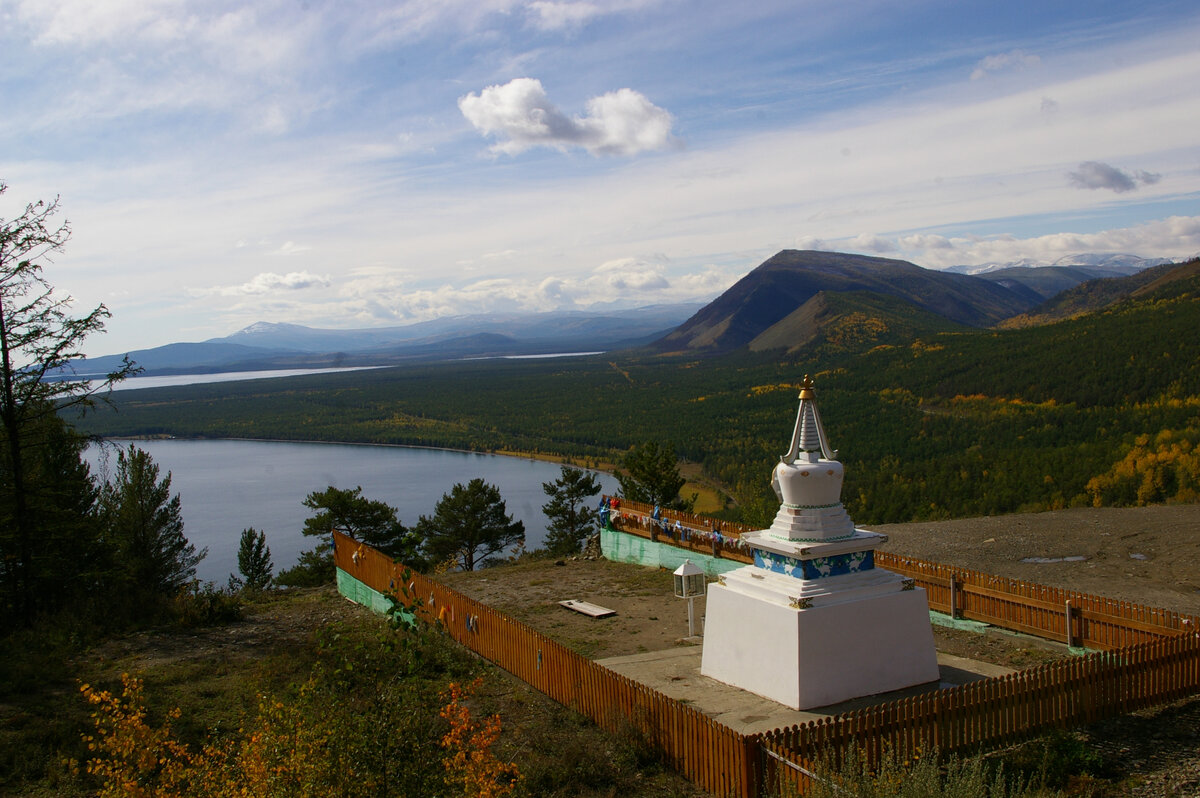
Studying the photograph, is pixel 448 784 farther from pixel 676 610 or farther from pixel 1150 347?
pixel 1150 347

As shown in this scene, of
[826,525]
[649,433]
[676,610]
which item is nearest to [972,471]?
[676,610]

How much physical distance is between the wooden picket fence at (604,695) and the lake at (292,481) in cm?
4460

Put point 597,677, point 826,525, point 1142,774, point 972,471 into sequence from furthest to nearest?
point 972,471, point 826,525, point 597,677, point 1142,774

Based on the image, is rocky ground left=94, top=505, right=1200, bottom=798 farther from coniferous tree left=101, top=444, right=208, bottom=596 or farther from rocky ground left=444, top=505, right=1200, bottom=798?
coniferous tree left=101, top=444, right=208, bottom=596

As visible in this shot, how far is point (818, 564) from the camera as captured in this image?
12.8m

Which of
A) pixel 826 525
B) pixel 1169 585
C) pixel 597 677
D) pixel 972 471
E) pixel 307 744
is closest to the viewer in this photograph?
pixel 307 744

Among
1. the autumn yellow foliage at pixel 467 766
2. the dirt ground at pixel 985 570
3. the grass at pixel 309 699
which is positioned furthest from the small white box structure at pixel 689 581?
the autumn yellow foliage at pixel 467 766

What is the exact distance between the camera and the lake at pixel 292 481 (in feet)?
227

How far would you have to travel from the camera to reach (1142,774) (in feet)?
30.6

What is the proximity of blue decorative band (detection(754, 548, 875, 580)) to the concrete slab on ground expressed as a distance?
1925 mm

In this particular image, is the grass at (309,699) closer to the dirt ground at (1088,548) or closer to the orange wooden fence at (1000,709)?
the orange wooden fence at (1000,709)

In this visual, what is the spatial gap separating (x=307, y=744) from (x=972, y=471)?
6051 centimetres

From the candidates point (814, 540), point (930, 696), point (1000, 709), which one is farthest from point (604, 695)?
point (1000, 709)

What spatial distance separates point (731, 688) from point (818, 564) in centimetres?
249
